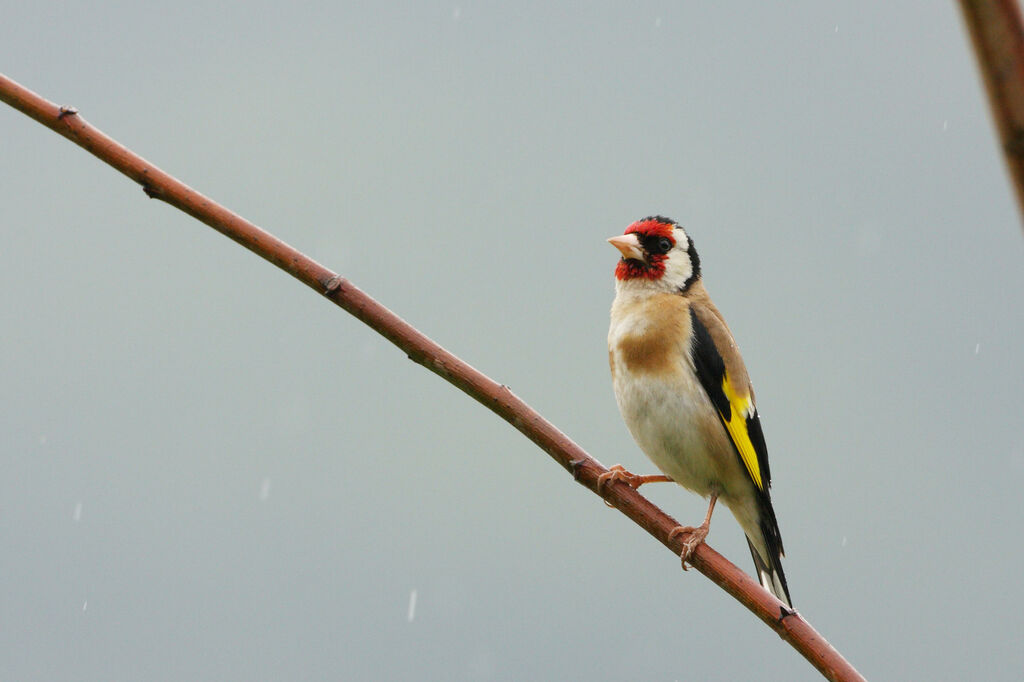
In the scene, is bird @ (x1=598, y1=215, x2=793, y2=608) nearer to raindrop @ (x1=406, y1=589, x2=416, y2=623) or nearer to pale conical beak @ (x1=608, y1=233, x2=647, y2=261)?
pale conical beak @ (x1=608, y1=233, x2=647, y2=261)

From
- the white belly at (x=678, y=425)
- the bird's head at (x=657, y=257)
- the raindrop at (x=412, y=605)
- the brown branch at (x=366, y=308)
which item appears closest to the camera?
the brown branch at (x=366, y=308)

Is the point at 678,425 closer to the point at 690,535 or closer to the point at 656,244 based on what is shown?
the point at 656,244

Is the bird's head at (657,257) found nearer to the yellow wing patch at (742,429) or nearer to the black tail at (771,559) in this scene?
the yellow wing patch at (742,429)

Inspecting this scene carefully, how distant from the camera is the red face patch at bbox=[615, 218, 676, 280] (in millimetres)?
4355

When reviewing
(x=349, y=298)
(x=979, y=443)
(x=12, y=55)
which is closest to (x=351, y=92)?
(x=12, y=55)

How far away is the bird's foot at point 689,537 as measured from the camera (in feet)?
9.07

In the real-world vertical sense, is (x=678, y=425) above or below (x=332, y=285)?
below

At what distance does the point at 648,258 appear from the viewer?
4.36m

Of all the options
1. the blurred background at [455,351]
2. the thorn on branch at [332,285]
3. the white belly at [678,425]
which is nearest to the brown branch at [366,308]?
the thorn on branch at [332,285]

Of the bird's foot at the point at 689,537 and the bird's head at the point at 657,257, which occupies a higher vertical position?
the bird's head at the point at 657,257

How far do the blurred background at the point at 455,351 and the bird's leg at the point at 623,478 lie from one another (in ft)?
183

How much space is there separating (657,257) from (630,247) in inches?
5.3

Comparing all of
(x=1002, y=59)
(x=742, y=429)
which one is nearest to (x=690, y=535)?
(x=742, y=429)

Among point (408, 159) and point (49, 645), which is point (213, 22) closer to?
point (408, 159)
